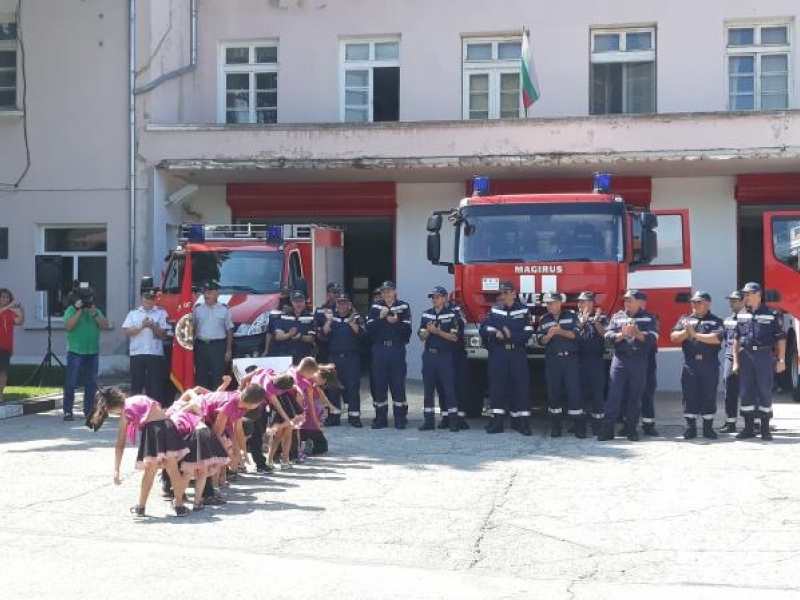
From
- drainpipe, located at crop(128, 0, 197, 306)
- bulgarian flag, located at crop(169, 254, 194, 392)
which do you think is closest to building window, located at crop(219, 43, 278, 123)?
drainpipe, located at crop(128, 0, 197, 306)

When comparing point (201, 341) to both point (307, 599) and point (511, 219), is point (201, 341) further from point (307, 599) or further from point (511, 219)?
point (307, 599)

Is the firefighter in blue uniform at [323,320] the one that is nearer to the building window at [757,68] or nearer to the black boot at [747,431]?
the black boot at [747,431]

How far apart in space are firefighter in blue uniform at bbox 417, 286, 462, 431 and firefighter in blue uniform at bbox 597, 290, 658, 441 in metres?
1.83

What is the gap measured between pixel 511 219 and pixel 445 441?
9.54ft

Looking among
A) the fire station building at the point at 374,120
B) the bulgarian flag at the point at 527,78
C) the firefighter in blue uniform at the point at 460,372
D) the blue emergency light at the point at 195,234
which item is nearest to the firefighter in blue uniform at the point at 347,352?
the firefighter in blue uniform at the point at 460,372

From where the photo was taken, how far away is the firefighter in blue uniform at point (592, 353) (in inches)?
480

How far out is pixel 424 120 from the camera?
19.7m

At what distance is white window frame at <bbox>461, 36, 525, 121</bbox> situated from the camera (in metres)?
20.2

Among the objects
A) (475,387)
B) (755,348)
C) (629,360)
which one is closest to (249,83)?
(475,387)

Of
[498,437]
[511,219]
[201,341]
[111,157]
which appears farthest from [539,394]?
[111,157]

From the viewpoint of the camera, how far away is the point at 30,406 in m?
14.9

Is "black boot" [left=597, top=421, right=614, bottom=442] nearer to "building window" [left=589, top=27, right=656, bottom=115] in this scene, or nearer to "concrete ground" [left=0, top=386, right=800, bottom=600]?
"concrete ground" [left=0, top=386, right=800, bottom=600]

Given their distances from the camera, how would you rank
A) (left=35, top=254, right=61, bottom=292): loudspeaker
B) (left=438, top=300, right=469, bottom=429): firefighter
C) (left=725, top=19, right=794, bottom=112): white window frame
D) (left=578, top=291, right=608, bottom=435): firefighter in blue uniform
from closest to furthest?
(left=578, top=291, right=608, bottom=435): firefighter in blue uniform < (left=438, top=300, right=469, bottom=429): firefighter < (left=35, top=254, right=61, bottom=292): loudspeaker < (left=725, top=19, right=794, bottom=112): white window frame

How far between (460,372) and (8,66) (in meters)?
12.3
